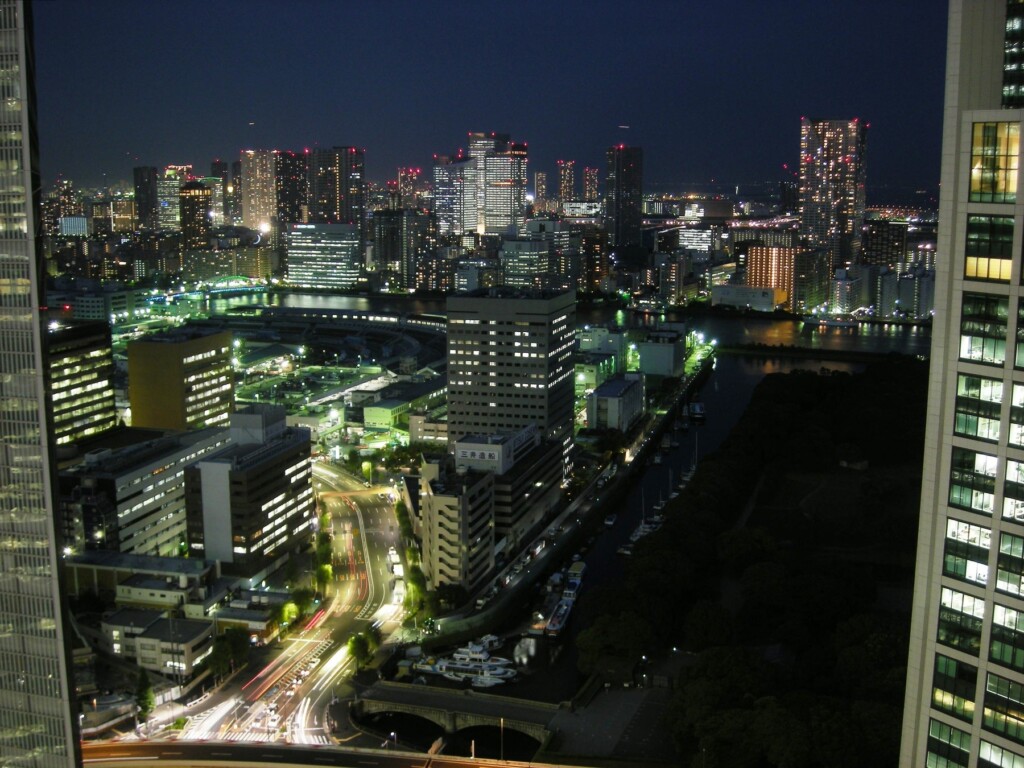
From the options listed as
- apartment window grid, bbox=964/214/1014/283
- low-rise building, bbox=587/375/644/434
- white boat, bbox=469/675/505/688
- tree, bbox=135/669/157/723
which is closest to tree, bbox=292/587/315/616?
tree, bbox=135/669/157/723

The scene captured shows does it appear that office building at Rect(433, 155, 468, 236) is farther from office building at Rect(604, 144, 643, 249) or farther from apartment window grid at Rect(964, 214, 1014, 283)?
apartment window grid at Rect(964, 214, 1014, 283)

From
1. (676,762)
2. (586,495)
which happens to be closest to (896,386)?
(586,495)

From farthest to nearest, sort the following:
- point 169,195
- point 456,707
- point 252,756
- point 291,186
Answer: point 169,195 < point 291,186 < point 456,707 < point 252,756

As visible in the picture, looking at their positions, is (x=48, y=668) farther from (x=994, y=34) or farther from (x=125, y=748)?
(x=994, y=34)

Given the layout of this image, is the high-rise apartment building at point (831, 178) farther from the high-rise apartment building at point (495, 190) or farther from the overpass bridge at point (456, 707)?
the overpass bridge at point (456, 707)

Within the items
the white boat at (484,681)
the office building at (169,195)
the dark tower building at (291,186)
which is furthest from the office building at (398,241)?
the white boat at (484,681)

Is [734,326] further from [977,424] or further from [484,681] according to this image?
[977,424]

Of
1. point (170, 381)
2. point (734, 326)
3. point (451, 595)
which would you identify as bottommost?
point (451, 595)

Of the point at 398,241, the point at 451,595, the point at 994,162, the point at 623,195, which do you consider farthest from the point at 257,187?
the point at 994,162
